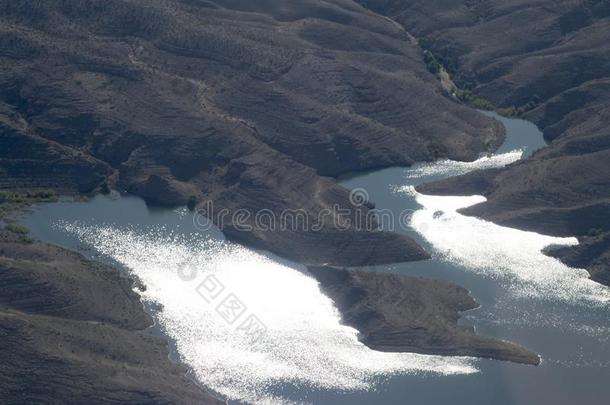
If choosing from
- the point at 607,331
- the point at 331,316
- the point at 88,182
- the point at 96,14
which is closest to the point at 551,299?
the point at 607,331


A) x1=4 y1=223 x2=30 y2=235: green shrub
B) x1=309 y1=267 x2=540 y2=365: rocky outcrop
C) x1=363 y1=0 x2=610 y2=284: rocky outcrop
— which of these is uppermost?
x1=363 y1=0 x2=610 y2=284: rocky outcrop

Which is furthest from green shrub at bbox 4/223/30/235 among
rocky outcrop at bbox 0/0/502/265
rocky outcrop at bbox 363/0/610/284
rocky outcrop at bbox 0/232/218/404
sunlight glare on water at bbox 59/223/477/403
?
rocky outcrop at bbox 363/0/610/284

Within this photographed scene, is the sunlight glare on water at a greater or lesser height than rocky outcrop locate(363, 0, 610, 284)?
lesser

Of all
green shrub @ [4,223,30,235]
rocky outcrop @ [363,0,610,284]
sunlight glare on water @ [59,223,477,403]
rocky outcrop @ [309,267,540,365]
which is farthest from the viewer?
rocky outcrop @ [363,0,610,284]

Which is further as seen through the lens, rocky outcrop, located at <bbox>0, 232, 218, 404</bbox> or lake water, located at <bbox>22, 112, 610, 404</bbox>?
lake water, located at <bbox>22, 112, 610, 404</bbox>

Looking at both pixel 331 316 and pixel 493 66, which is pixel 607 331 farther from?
pixel 493 66

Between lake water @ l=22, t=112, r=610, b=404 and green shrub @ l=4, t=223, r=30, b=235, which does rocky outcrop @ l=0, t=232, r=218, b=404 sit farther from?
green shrub @ l=4, t=223, r=30, b=235
